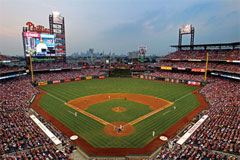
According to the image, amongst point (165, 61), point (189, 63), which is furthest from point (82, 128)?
point (165, 61)

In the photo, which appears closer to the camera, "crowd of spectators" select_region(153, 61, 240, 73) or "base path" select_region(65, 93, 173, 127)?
"base path" select_region(65, 93, 173, 127)

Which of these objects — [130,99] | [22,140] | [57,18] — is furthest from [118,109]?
[57,18]

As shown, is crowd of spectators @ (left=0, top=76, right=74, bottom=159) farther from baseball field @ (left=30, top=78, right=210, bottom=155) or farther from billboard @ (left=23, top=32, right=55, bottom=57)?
billboard @ (left=23, top=32, right=55, bottom=57)

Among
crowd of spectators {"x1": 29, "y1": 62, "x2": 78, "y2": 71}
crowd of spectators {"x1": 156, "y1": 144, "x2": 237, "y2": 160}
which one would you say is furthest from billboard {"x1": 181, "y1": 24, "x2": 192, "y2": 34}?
crowd of spectators {"x1": 156, "y1": 144, "x2": 237, "y2": 160}

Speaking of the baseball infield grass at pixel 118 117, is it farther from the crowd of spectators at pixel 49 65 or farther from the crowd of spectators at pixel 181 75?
the crowd of spectators at pixel 49 65

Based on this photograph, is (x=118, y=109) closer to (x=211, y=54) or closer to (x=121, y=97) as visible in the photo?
(x=121, y=97)

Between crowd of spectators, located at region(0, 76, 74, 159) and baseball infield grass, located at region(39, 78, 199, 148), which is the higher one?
crowd of spectators, located at region(0, 76, 74, 159)

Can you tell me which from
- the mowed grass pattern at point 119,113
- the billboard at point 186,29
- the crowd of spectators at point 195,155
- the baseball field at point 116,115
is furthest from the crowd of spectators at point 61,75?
the crowd of spectators at point 195,155
